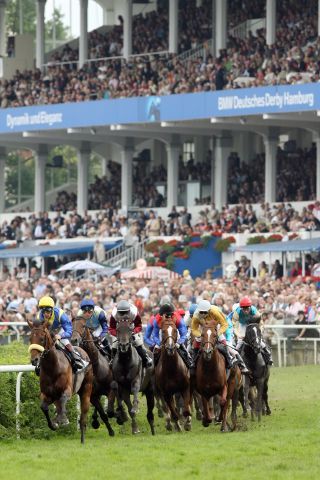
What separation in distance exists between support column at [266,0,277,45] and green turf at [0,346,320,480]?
22.4 metres

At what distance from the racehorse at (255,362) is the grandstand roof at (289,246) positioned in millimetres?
14150

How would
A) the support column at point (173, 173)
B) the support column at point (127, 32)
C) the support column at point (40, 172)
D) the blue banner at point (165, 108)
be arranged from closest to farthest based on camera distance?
1. the blue banner at point (165, 108)
2. the support column at point (173, 173)
3. the support column at point (127, 32)
4. the support column at point (40, 172)

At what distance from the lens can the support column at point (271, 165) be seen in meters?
36.4

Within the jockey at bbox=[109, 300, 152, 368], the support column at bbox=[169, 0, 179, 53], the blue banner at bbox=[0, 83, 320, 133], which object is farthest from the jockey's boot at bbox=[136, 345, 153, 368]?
the support column at bbox=[169, 0, 179, 53]

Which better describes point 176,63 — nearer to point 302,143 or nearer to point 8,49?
point 302,143

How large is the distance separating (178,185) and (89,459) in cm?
2899

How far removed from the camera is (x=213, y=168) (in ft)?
129

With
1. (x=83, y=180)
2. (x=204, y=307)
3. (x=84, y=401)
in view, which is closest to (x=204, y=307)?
(x=204, y=307)

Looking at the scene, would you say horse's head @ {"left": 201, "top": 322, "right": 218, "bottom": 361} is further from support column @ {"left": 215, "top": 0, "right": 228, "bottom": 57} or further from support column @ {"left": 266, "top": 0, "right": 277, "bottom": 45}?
support column @ {"left": 215, "top": 0, "right": 228, "bottom": 57}

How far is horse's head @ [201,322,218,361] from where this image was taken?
1368cm

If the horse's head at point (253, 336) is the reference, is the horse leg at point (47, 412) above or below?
below

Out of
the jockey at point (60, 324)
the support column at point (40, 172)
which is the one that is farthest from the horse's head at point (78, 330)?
the support column at point (40, 172)

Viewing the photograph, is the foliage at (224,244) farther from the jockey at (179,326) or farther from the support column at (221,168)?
the jockey at (179,326)

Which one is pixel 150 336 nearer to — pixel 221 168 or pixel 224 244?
pixel 224 244
